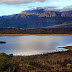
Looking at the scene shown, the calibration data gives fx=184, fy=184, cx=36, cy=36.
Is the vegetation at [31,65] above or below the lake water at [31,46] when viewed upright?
above

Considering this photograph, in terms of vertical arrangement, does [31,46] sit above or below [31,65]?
below

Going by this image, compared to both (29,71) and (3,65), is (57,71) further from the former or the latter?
(3,65)

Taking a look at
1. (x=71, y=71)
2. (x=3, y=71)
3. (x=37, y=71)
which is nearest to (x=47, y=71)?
(x=37, y=71)

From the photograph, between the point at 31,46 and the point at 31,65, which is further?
the point at 31,46

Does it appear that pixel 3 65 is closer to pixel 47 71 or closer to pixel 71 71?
pixel 47 71

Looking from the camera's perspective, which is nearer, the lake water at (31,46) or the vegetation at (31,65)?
the vegetation at (31,65)

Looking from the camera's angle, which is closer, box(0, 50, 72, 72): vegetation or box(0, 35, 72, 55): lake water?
box(0, 50, 72, 72): vegetation

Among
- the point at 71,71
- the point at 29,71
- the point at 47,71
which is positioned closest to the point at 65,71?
the point at 71,71

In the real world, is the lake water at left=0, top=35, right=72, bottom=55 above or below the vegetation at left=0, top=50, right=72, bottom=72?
below

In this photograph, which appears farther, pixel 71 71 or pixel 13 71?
pixel 71 71
